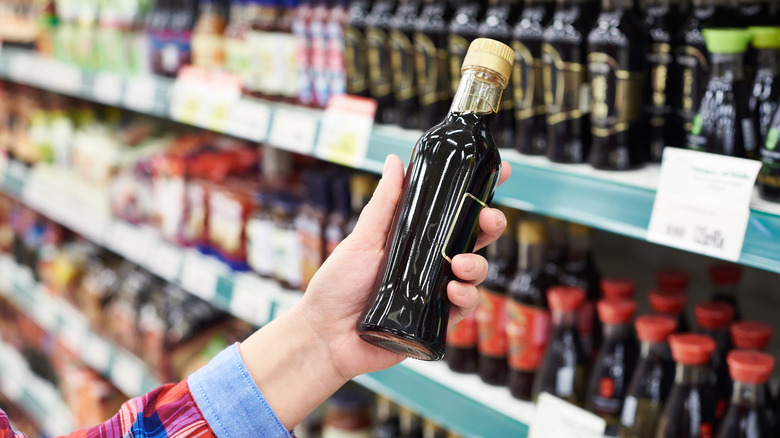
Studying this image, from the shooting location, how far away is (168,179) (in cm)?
229

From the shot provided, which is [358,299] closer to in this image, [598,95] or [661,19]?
[598,95]

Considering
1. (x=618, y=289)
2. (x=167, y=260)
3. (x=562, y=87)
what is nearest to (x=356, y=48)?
(x=562, y=87)

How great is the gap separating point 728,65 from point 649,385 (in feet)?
1.63

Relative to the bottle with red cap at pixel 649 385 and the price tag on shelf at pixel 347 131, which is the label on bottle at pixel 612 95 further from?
the price tag on shelf at pixel 347 131

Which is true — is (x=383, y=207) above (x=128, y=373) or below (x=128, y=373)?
above

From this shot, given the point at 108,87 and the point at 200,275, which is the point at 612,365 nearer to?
the point at 200,275

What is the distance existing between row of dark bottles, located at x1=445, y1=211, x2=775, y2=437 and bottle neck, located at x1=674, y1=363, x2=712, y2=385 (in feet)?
0.04

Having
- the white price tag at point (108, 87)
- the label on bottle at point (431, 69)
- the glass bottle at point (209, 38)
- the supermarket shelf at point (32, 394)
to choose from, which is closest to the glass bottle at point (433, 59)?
the label on bottle at point (431, 69)

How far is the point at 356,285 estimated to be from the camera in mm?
993

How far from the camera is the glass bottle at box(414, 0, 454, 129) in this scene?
4.49 feet

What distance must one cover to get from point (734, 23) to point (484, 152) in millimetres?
515

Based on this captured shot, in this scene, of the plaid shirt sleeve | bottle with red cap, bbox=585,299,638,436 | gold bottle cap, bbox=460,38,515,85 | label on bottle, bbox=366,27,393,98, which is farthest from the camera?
label on bottle, bbox=366,27,393,98

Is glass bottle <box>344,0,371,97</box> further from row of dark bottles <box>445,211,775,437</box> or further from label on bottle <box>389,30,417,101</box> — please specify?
row of dark bottles <box>445,211,775,437</box>

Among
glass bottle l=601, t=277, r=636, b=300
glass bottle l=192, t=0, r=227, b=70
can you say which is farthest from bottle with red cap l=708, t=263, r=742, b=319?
glass bottle l=192, t=0, r=227, b=70
